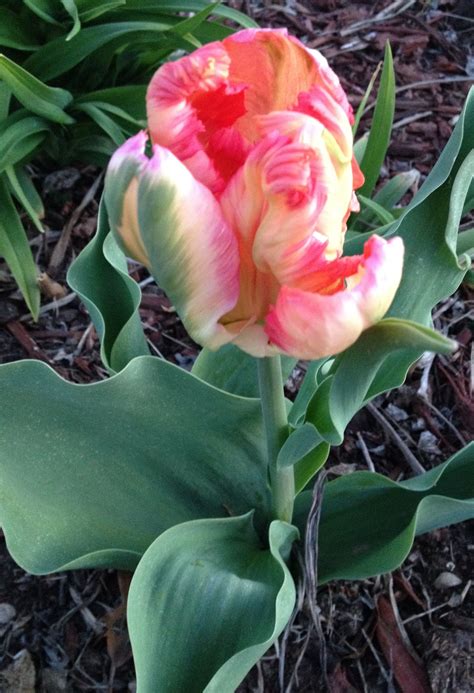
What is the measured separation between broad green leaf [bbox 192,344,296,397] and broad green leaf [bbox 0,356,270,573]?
0.10m

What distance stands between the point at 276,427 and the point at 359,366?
181 mm

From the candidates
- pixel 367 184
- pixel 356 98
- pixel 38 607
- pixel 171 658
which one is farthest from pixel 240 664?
pixel 356 98

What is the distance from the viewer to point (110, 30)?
5.01 ft

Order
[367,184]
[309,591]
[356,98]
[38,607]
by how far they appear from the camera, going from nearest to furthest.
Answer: [309,591] → [38,607] → [367,184] → [356,98]

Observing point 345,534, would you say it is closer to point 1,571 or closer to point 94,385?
point 94,385

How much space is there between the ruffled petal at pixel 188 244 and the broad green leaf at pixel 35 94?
0.92 metres

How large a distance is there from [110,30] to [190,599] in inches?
43.7

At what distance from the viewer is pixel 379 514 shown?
3.05ft

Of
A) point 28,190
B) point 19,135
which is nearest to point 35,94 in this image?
point 19,135

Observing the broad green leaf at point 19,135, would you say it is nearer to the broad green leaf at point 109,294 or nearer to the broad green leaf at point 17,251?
the broad green leaf at point 17,251

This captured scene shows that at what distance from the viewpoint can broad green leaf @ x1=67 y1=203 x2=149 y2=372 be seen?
875mm

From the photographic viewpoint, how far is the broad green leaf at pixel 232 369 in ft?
3.27

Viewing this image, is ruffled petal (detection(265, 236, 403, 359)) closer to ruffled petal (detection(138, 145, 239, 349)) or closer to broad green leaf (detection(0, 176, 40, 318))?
ruffled petal (detection(138, 145, 239, 349))

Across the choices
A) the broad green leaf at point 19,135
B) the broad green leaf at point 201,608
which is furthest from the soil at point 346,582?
the broad green leaf at point 201,608
